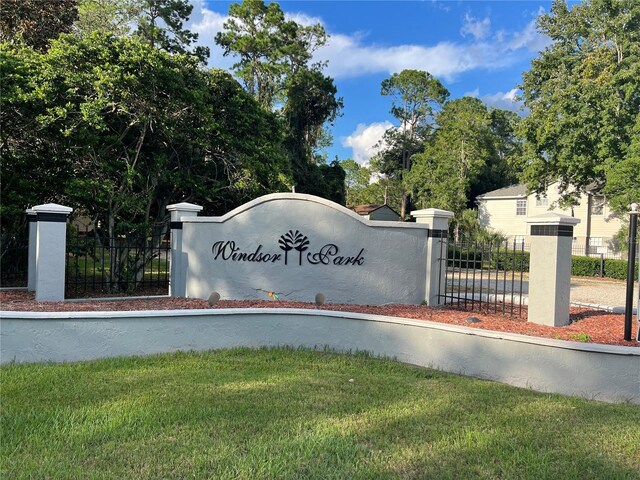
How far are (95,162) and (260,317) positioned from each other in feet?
20.9

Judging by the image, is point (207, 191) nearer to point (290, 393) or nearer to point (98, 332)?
point (98, 332)

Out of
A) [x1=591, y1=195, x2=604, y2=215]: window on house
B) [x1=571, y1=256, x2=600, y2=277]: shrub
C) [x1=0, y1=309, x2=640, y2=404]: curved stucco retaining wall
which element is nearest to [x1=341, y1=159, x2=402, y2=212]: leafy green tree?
[x1=591, y1=195, x2=604, y2=215]: window on house

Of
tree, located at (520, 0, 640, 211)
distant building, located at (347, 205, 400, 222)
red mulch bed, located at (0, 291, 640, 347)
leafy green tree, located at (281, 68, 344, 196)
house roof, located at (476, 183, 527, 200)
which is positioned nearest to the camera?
red mulch bed, located at (0, 291, 640, 347)

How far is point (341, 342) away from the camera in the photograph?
6852mm

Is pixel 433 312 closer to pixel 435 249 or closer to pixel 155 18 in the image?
pixel 435 249

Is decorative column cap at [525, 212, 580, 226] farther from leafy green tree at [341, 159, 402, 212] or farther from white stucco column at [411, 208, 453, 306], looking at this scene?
leafy green tree at [341, 159, 402, 212]

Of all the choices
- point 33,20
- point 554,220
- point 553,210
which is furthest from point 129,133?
point 553,210

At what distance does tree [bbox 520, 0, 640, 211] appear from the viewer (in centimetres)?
2230

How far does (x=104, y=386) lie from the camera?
4891 mm

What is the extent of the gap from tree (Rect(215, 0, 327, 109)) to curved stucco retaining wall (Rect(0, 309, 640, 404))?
25.1m

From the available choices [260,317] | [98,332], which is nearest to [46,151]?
[98,332]

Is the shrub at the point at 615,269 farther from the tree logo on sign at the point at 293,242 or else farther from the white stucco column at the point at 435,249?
the tree logo on sign at the point at 293,242

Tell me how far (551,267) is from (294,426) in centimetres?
476

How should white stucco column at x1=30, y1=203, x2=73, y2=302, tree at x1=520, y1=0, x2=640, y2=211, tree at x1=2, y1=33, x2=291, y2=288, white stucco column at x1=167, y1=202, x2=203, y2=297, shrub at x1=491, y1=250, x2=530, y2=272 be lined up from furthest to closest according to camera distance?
tree at x1=520, y1=0, x2=640, y2=211
tree at x1=2, y1=33, x2=291, y2=288
white stucco column at x1=167, y1=202, x2=203, y2=297
white stucco column at x1=30, y1=203, x2=73, y2=302
shrub at x1=491, y1=250, x2=530, y2=272
